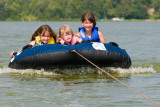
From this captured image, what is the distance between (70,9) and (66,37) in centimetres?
11457

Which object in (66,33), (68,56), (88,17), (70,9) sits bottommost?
(68,56)

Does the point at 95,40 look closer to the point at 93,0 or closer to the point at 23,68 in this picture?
the point at 23,68

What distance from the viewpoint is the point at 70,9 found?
405 ft

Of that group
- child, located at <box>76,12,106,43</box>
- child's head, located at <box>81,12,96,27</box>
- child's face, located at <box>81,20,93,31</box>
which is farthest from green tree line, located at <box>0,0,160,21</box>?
child's head, located at <box>81,12,96,27</box>

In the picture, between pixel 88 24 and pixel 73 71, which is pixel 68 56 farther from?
pixel 88 24

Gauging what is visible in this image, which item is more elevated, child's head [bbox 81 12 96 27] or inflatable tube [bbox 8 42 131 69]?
child's head [bbox 81 12 96 27]

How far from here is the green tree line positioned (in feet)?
388

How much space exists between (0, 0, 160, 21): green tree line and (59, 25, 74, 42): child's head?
10765cm

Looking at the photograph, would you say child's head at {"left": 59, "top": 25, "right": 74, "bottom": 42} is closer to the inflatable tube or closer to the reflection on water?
the inflatable tube

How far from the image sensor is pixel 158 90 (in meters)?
7.59

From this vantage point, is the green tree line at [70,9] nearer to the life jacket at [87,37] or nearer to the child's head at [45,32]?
the life jacket at [87,37]

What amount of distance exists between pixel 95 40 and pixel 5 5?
113m

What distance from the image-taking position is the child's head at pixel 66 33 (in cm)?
916

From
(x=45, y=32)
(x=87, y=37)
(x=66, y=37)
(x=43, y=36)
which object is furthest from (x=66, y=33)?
(x=87, y=37)
